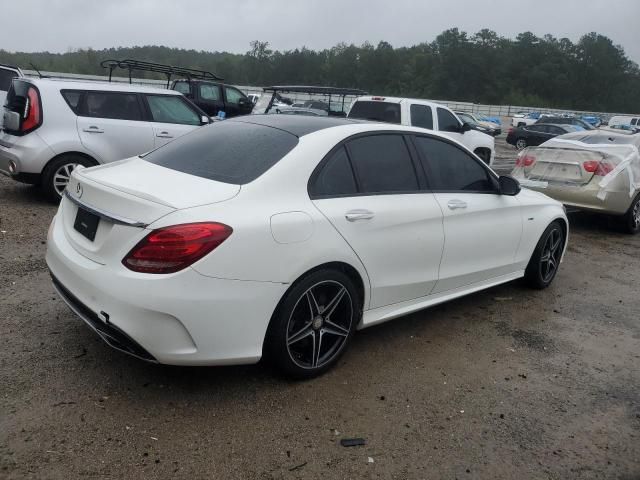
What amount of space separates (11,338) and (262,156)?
2025 millimetres

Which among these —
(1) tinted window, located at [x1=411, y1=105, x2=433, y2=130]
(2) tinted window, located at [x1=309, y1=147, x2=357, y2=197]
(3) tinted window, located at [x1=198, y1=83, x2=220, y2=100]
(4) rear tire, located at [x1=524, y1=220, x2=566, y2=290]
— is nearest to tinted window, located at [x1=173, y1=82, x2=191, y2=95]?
(3) tinted window, located at [x1=198, y1=83, x2=220, y2=100]

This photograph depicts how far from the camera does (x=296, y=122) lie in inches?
149

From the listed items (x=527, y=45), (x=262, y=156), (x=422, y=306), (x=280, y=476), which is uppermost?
(x=527, y=45)

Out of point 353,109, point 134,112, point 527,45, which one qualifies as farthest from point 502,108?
point 134,112

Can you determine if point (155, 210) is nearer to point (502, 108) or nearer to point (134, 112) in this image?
point (134, 112)

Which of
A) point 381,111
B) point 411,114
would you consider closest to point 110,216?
point 381,111

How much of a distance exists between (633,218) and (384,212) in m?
6.47

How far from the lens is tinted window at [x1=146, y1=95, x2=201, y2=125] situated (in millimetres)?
7977

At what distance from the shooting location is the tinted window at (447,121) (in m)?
11.7

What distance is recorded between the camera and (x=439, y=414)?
3.12 metres

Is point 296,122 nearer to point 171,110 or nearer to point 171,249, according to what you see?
point 171,249

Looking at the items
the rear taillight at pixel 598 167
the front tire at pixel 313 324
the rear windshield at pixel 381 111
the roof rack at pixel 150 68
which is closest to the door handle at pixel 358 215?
the front tire at pixel 313 324

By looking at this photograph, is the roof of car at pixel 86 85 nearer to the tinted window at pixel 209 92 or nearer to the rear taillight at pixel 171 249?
the rear taillight at pixel 171 249

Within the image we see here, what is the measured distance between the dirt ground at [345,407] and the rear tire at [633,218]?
4354mm
